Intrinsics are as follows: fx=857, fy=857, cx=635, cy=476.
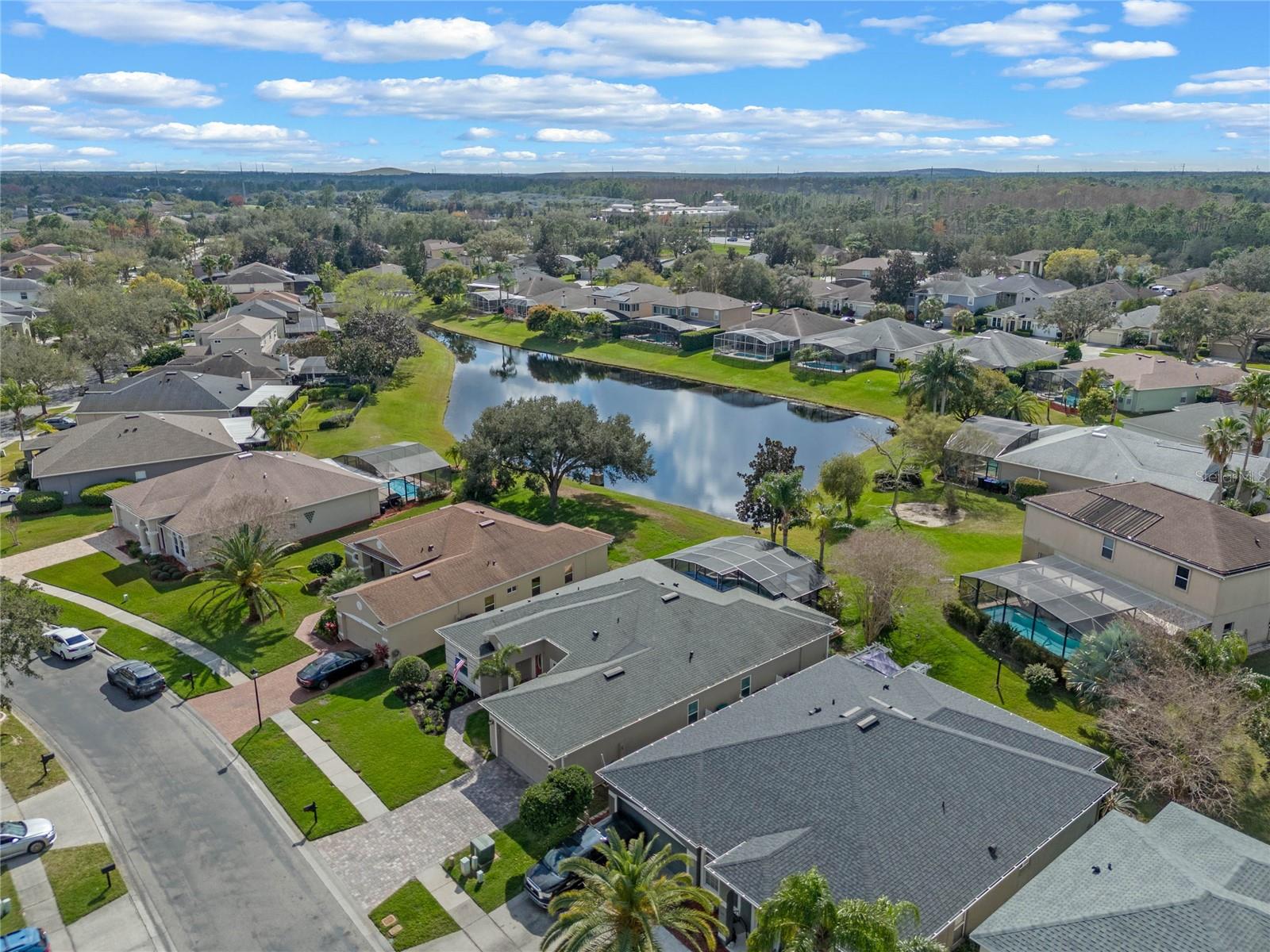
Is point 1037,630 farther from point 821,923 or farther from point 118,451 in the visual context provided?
point 118,451

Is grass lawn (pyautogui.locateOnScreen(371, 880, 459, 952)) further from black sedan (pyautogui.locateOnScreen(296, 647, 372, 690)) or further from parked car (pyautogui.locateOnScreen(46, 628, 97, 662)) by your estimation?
parked car (pyautogui.locateOnScreen(46, 628, 97, 662))

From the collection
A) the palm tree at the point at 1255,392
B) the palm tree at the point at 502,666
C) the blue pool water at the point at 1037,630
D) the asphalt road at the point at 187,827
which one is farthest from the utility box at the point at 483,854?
the palm tree at the point at 1255,392

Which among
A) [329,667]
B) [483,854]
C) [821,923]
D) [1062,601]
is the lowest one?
[483,854]

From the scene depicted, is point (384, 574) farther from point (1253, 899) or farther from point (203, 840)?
point (1253, 899)

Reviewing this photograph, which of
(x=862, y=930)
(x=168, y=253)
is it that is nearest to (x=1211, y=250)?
(x=862, y=930)

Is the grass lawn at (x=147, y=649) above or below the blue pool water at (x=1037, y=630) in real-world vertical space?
below

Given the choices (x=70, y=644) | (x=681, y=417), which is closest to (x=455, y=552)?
(x=70, y=644)

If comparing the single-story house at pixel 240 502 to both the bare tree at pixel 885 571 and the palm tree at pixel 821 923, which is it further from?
the palm tree at pixel 821 923
